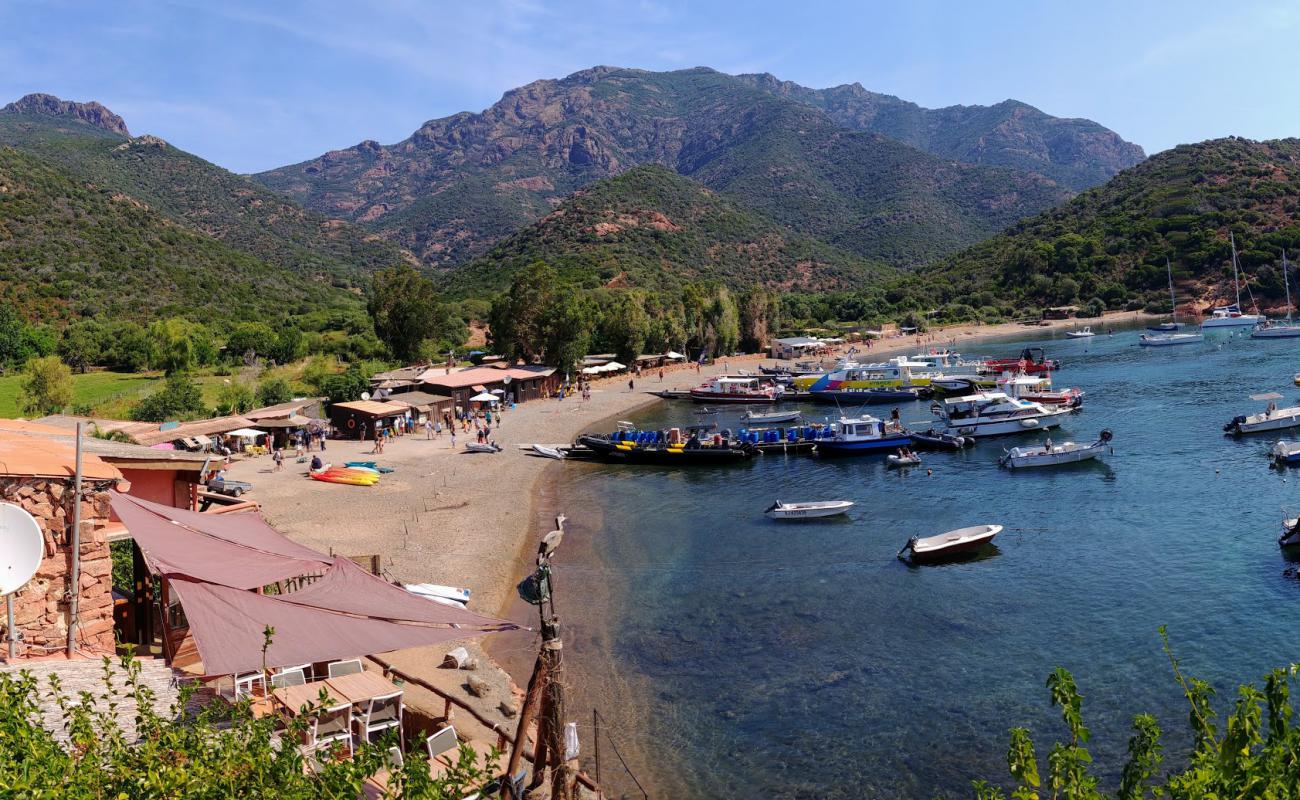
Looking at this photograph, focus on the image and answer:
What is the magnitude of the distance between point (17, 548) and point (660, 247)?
130622mm

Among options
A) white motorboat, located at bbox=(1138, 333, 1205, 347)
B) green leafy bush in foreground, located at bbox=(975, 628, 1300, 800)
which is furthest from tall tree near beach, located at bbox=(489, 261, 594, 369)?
green leafy bush in foreground, located at bbox=(975, 628, 1300, 800)

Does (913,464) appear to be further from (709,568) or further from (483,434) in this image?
(483,434)

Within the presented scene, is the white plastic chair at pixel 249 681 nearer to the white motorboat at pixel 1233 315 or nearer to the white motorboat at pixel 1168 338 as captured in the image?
the white motorboat at pixel 1168 338

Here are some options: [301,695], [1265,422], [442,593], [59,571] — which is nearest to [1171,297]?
[1265,422]

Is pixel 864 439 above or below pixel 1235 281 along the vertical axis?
below

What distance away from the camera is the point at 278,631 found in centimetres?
882

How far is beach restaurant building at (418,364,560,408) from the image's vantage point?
5403cm

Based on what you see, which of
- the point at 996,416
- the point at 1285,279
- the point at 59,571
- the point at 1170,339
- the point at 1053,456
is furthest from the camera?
the point at 1285,279

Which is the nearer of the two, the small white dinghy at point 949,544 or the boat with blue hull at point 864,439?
the small white dinghy at point 949,544

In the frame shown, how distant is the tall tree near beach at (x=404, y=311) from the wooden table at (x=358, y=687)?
5947 cm

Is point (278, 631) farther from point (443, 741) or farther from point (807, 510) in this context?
point (807, 510)

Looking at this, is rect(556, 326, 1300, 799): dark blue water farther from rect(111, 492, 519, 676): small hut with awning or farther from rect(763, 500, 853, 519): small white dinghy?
rect(111, 492, 519, 676): small hut with awning

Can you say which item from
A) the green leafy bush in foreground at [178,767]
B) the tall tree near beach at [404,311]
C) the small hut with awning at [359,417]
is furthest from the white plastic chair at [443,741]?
the tall tree near beach at [404,311]

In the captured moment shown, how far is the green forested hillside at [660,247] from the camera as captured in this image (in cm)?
12438
